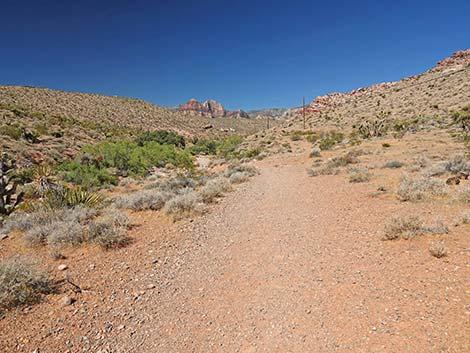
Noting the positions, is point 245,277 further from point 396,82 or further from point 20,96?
point 396,82

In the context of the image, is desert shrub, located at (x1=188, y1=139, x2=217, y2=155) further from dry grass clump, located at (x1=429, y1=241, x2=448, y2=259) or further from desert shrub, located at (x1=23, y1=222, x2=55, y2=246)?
dry grass clump, located at (x1=429, y1=241, x2=448, y2=259)

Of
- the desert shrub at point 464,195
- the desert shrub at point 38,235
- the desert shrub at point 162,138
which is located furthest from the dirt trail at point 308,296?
the desert shrub at point 162,138

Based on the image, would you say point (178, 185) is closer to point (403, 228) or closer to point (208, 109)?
point (403, 228)

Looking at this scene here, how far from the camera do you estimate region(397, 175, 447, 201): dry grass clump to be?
7.48 meters

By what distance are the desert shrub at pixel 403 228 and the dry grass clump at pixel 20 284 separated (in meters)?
6.38

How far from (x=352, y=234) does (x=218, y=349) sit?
409 cm

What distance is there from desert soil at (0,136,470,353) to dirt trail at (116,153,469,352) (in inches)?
0.6

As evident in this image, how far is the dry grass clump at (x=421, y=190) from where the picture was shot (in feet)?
24.5

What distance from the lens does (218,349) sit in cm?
344

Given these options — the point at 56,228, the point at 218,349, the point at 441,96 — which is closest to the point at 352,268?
the point at 218,349

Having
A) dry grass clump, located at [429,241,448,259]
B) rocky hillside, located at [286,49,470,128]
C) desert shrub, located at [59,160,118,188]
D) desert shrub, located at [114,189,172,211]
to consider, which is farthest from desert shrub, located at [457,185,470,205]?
rocky hillside, located at [286,49,470,128]

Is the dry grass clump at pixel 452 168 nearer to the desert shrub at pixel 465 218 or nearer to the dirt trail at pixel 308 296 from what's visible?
the dirt trail at pixel 308 296

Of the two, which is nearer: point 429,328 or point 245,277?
point 429,328

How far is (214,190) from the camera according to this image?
10.9 m
